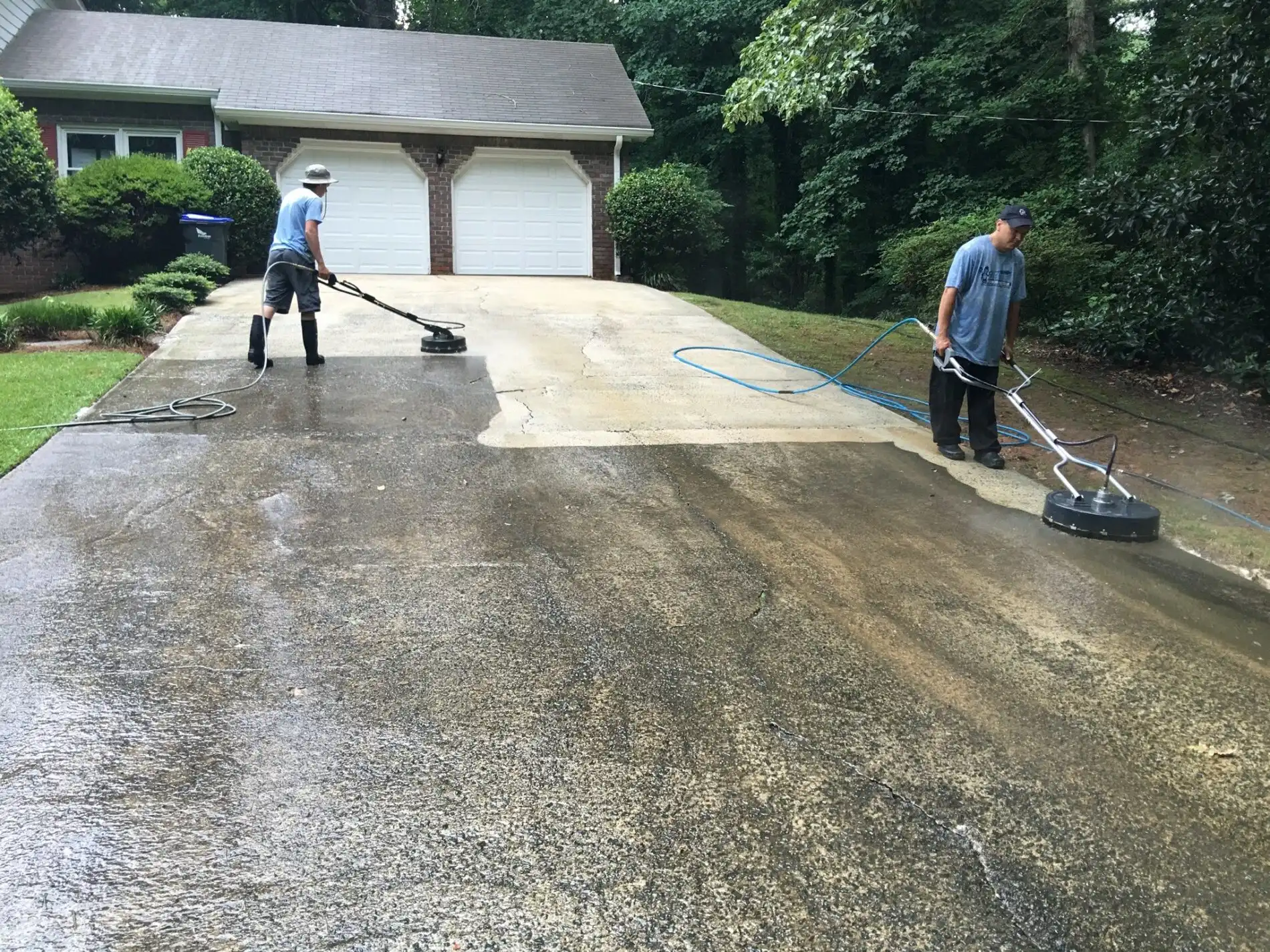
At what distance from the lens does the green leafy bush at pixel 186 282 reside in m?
11.7

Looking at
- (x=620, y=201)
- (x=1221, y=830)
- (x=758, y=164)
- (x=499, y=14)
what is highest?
(x=499, y=14)

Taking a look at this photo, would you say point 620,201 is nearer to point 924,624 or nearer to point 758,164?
point 758,164

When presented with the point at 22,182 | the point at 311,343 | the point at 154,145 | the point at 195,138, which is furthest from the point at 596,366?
the point at 154,145

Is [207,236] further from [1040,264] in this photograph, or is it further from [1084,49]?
[1084,49]

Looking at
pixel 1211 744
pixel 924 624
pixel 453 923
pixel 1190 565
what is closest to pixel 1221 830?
pixel 1211 744

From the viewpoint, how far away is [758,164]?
26500 mm

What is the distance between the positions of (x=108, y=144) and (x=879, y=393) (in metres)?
15.0

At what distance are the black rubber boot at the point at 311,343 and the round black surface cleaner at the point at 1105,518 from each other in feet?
20.6

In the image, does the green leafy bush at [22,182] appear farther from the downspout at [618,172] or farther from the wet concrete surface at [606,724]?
the wet concrete surface at [606,724]

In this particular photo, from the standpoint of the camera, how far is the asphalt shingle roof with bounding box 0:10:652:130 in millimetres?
16859

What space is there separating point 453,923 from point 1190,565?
4352 mm

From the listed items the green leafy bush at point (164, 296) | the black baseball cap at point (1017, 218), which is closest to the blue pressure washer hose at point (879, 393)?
the black baseball cap at point (1017, 218)

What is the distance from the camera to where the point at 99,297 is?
12953 mm

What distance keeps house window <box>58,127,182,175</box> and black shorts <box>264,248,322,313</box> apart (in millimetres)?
10433
